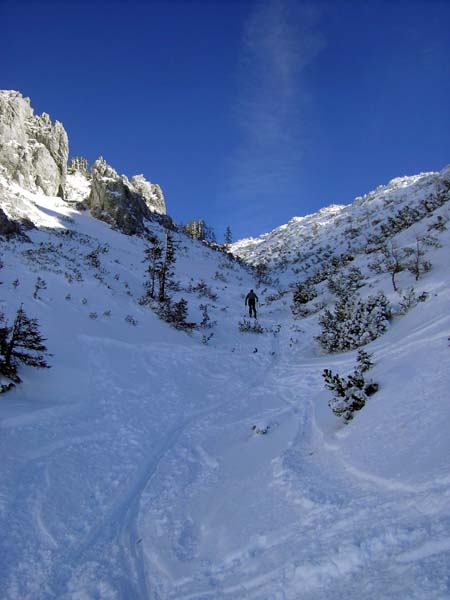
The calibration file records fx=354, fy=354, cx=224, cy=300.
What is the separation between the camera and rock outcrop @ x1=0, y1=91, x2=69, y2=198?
43.8m

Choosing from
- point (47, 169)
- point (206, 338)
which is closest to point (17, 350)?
point (206, 338)

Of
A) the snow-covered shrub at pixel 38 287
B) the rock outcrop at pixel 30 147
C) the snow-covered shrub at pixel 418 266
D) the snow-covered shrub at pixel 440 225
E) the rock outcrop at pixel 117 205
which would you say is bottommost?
the snow-covered shrub at pixel 418 266

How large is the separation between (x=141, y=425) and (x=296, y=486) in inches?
145

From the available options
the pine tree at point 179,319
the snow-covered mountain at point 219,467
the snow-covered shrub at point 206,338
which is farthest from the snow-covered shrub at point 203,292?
the snow-covered mountain at point 219,467

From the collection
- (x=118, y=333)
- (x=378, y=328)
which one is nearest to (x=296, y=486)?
(x=378, y=328)

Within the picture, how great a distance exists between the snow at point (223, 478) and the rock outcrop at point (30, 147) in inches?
1670

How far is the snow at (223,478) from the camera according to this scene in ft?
8.25

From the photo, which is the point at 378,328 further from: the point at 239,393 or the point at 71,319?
the point at 71,319

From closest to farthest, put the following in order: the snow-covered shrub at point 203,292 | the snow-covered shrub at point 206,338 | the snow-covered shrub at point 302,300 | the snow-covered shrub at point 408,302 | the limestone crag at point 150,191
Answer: the snow-covered shrub at point 408,302 → the snow-covered shrub at point 206,338 → the snow-covered shrub at point 302,300 → the snow-covered shrub at point 203,292 → the limestone crag at point 150,191

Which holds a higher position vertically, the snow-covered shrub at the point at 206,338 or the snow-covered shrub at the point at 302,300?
the snow-covered shrub at the point at 302,300

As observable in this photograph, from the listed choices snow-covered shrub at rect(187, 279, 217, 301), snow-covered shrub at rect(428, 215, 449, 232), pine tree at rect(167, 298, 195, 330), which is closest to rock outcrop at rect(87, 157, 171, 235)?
snow-covered shrub at rect(187, 279, 217, 301)

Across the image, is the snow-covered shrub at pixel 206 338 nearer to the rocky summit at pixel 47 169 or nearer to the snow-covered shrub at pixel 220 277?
the snow-covered shrub at pixel 220 277

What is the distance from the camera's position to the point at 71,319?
430 inches

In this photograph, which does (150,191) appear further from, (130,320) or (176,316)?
(130,320)
